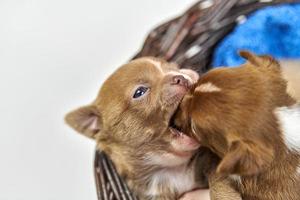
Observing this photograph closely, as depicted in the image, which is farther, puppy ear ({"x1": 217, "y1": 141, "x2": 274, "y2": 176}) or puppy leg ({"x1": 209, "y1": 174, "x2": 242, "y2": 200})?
puppy leg ({"x1": 209, "y1": 174, "x2": 242, "y2": 200})

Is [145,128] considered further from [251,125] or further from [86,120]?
[251,125]

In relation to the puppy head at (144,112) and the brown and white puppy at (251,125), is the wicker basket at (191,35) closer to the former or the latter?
the puppy head at (144,112)

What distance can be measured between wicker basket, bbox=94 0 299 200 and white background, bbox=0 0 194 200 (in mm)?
684

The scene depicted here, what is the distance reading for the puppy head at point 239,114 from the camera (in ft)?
7.18

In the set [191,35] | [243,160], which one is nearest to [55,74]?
[191,35]

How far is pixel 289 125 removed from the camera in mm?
2287

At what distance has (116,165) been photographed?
2834 millimetres

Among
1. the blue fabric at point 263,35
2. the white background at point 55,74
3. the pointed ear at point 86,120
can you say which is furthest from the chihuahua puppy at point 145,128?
the white background at point 55,74

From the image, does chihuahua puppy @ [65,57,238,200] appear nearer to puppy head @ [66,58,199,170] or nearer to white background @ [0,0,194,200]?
puppy head @ [66,58,199,170]

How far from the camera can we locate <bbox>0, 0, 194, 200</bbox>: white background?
365 centimetres

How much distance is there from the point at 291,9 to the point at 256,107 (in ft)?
3.51

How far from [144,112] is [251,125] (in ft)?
1.73

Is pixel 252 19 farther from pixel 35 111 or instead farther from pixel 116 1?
pixel 35 111

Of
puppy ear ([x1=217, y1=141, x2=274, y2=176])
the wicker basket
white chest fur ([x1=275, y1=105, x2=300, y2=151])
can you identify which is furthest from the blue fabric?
puppy ear ([x1=217, y1=141, x2=274, y2=176])
